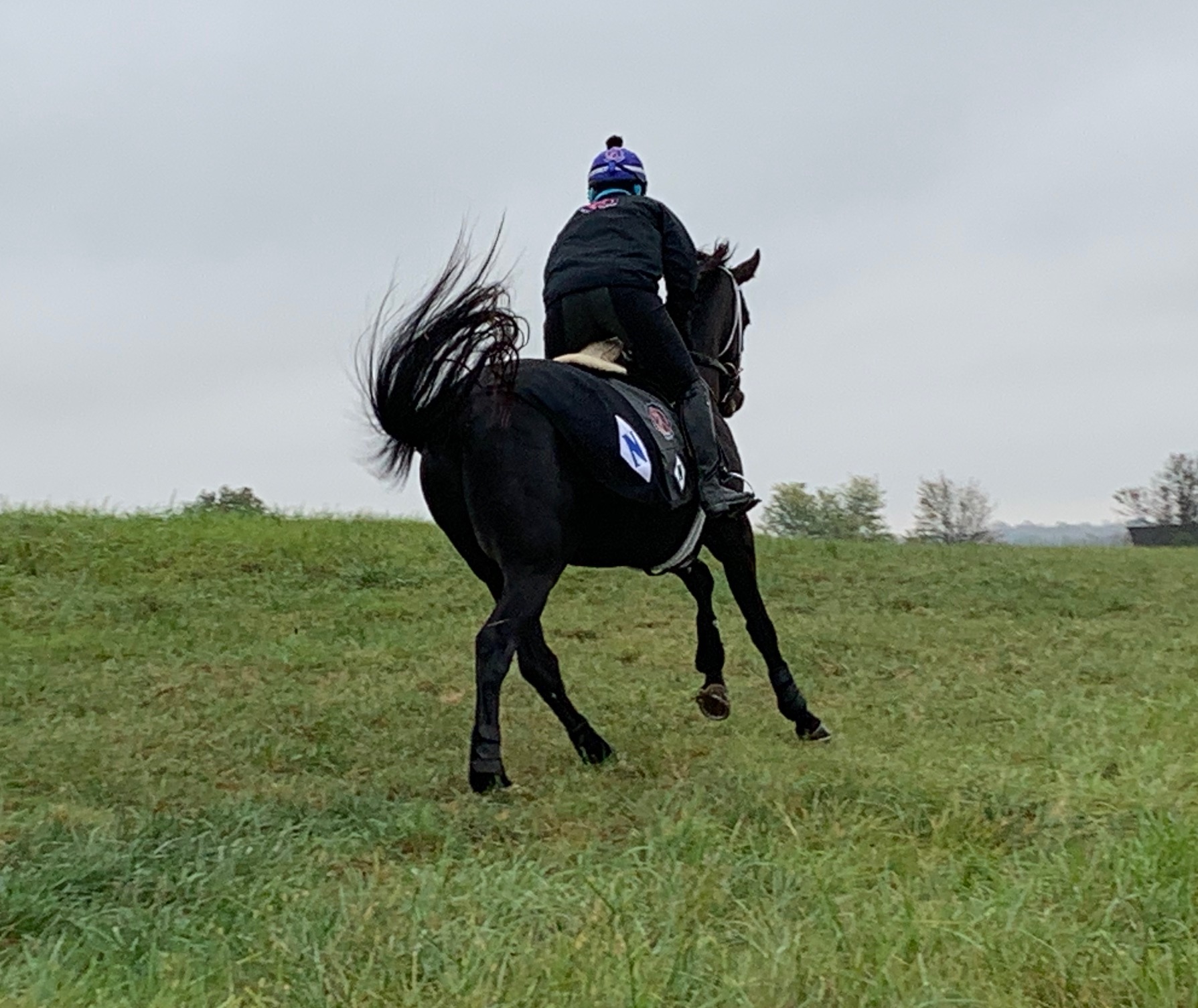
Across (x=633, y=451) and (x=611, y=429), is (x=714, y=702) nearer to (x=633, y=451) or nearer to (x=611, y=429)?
(x=633, y=451)

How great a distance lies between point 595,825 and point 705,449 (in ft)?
6.81

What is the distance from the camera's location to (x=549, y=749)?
564 cm

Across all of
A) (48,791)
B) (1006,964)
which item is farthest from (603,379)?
(1006,964)

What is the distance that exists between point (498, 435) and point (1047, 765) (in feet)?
8.44

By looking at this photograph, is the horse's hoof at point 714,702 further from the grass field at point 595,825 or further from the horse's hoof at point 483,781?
the horse's hoof at point 483,781

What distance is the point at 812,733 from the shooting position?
5.85 m

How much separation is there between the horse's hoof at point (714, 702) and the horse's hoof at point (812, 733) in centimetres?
41

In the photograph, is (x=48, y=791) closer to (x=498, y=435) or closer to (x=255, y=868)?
(x=255, y=868)

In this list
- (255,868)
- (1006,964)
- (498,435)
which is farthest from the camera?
(498,435)

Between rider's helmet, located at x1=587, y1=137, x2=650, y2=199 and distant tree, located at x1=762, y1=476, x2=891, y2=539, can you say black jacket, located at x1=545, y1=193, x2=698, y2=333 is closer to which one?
rider's helmet, located at x1=587, y1=137, x2=650, y2=199

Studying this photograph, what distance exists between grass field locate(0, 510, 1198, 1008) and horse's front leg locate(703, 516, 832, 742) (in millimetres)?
221

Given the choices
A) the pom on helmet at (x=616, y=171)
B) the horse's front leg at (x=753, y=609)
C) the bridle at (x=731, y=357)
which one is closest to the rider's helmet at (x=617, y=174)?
the pom on helmet at (x=616, y=171)

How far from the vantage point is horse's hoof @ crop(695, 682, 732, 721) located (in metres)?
6.08

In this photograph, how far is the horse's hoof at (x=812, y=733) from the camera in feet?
19.2
